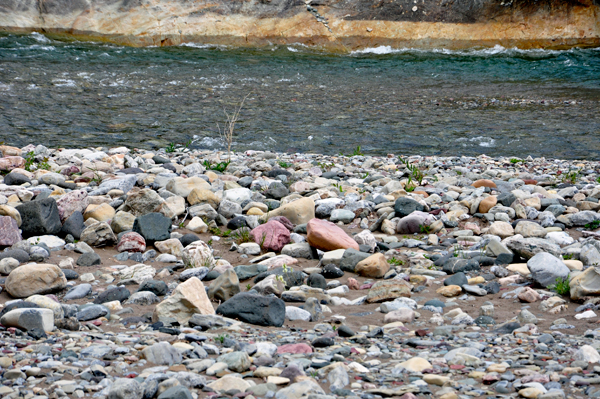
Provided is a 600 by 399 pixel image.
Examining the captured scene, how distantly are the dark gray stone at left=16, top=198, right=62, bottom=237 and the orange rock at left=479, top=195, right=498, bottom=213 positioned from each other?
3416 mm

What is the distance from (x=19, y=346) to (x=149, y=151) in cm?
564

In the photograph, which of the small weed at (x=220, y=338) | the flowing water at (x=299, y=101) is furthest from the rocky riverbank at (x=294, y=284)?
the flowing water at (x=299, y=101)

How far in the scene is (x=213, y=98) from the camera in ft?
38.9

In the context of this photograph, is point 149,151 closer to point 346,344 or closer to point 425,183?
point 425,183

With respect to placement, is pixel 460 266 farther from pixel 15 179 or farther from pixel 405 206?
pixel 15 179

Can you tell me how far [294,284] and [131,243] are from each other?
1.32 m

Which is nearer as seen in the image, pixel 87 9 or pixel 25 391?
pixel 25 391

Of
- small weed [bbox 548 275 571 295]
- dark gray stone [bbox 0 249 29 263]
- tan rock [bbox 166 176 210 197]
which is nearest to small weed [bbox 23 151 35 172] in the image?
tan rock [bbox 166 176 210 197]

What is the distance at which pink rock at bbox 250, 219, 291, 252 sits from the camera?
12.7 feet

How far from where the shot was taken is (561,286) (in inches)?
117

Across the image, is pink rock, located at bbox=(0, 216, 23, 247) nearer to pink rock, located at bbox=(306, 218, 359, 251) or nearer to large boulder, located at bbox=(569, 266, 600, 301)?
pink rock, located at bbox=(306, 218, 359, 251)

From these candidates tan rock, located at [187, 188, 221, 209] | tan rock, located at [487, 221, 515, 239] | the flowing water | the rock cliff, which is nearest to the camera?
tan rock, located at [487, 221, 515, 239]

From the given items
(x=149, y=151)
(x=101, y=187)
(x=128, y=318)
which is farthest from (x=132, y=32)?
(x=128, y=318)

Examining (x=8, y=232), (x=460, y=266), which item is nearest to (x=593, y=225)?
(x=460, y=266)
